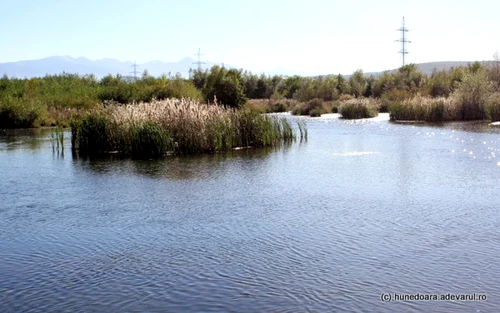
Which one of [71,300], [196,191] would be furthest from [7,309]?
[196,191]

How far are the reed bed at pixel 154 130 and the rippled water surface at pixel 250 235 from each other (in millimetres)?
3025

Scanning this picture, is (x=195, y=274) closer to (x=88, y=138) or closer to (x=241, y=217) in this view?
(x=241, y=217)

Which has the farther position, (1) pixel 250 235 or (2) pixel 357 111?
(2) pixel 357 111

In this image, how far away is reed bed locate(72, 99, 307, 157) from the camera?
80.4ft

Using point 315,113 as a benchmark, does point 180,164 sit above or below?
below

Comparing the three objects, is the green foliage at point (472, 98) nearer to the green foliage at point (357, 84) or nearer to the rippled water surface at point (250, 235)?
the rippled water surface at point (250, 235)

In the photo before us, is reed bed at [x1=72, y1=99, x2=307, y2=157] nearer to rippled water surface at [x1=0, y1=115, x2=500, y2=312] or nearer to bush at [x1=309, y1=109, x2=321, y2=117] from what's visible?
rippled water surface at [x1=0, y1=115, x2=500, y2=312]

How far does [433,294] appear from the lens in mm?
7738

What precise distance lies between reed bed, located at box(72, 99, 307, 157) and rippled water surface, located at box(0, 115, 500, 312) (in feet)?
9.93

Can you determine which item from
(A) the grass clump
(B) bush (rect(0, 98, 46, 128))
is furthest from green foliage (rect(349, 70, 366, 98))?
(B) bush (rect(0, 98, 46, 128))

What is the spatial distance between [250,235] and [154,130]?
14.1 m

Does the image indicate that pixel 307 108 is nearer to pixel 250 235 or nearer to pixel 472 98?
pixel 472 98

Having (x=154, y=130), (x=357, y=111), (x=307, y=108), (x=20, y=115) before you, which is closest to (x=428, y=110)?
(x=357, y=111)

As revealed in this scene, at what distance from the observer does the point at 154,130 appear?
24453 mm
